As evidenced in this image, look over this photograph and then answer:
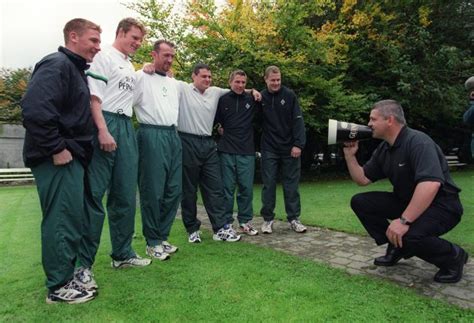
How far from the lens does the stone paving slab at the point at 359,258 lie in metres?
3.14

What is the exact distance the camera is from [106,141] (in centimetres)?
336

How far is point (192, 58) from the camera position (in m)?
11.5

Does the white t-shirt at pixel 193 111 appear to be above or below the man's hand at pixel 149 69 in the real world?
below

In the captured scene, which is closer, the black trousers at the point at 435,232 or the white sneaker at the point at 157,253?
the black trousers at the point at 435,232

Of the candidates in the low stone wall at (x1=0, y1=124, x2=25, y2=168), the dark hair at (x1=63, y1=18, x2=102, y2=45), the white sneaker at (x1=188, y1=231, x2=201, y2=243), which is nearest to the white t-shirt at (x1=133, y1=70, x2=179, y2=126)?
the dark hair at (x1=63, y1=18, x2=102, y2=45)

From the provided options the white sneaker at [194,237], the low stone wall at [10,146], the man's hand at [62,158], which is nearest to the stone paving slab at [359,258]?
the white sneaker at [194,237]

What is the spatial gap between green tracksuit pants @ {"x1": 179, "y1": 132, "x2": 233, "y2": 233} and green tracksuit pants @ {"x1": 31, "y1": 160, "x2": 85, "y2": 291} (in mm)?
1864

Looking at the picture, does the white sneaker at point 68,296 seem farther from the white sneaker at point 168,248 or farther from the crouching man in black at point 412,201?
the crouching man in black at point 412,201

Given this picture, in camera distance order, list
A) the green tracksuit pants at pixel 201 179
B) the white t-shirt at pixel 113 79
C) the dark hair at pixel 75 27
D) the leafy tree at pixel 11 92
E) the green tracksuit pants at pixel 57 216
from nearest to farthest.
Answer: the green tracksuit pants at pixel 57 216 → the dark hair at pixel 75 27 → the white t-shirt at pixel 113 79 → the green tracksuit pants at pixel 201 179 → the leafy tree at pixel 11 92

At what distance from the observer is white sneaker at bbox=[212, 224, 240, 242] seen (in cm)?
485

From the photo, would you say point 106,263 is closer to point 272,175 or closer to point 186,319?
point 186,319

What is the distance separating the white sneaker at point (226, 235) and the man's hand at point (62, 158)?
2.39 m

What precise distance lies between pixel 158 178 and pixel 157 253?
76 centimetres

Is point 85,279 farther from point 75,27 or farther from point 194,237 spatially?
point 75,27
